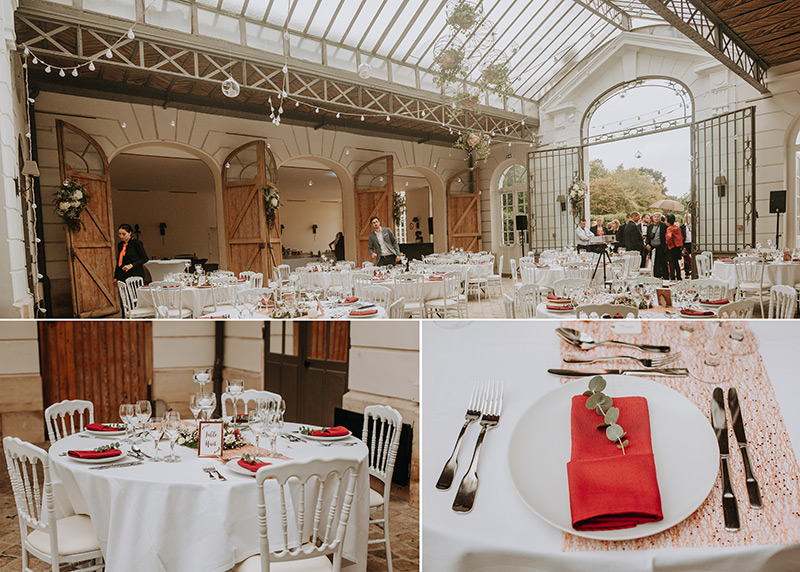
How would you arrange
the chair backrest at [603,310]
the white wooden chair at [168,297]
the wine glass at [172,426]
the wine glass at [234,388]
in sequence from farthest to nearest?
the white wooden chair at [168,297], the chair backrest at [603,310], the wine glass at [172,426], the wine glass at [234,388]

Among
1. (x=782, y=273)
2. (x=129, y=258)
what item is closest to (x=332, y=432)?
(x=129, y=258)

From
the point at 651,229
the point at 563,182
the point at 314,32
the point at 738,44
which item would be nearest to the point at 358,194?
the point at 314,32

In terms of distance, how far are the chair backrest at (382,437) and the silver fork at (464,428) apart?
26 cm

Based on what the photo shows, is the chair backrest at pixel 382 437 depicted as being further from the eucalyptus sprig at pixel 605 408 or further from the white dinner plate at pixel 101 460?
A: the white dinner plate at pixel 101 460

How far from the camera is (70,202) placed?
8.20 m

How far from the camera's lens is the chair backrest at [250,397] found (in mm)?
1505

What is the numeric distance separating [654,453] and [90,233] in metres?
9.43

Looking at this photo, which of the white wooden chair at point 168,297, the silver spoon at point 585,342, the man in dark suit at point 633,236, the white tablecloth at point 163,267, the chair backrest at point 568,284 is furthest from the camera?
the man in dark suit at point 633,236

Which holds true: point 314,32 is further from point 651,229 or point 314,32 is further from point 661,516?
point 661,516

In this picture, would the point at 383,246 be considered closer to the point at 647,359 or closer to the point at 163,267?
the point at 163,267

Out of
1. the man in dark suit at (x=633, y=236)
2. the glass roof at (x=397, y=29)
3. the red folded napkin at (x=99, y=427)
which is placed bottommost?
the red folded napkin at (x=99, y=427)

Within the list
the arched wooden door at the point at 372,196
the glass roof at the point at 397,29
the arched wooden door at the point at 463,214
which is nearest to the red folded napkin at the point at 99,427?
the glass roof at the point at 397,29

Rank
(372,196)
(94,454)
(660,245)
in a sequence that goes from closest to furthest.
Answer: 1. (94,454)
2. (660,245)
3. (372,196)

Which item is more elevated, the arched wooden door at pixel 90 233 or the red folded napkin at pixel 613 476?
the arched wooden door at pixel 90 233
